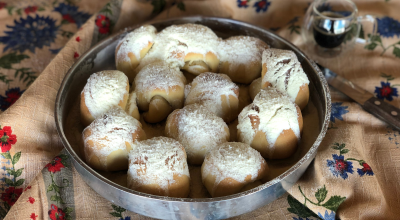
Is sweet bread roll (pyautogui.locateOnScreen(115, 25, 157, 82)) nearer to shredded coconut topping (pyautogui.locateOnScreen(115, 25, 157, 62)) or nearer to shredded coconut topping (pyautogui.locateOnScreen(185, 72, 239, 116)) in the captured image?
shredded coconut topping (pyautogui.locateOnScreen(115, 25, 157, 62))

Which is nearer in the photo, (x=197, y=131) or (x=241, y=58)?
(x=197, y=131)

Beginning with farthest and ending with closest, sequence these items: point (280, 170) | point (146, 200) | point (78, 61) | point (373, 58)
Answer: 1. point (373, 58)
2. point (78, 61)
3. point (280, 170)
4. point (146, 200)

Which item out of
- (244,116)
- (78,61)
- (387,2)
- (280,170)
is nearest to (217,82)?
(244,116)

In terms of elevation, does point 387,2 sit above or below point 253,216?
above

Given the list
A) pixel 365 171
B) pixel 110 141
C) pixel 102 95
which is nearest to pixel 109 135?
pixel 110 141

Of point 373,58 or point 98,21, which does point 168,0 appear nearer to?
point 98,21

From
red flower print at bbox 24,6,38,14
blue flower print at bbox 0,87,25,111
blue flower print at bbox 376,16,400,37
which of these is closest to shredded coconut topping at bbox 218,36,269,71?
blue flower print at bbox 376,16,400,37

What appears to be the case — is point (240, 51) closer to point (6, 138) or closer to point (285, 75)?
point (285, 75)

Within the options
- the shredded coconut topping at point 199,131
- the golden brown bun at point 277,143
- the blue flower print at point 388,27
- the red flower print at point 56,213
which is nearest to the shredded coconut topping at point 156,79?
the shredded coconut topping at point 199,131
